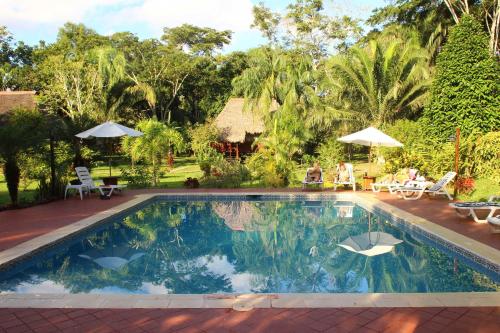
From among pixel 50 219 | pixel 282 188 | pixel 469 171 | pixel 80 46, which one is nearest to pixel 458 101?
pixel 469 171

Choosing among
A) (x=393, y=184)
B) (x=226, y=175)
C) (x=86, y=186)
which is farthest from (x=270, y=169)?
(x=86, y=186)

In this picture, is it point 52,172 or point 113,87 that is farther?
point 113,87

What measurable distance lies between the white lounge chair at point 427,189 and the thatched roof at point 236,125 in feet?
55.0

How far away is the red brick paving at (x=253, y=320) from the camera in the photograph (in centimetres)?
381

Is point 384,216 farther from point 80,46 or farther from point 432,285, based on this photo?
point 80,46

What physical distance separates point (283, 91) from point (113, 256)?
17633 millimetres

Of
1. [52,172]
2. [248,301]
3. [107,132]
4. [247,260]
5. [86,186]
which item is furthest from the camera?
[107,132]

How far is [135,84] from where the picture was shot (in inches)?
1179

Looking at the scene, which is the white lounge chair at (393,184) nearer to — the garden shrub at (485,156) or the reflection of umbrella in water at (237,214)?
the garden shrub at (485,156)

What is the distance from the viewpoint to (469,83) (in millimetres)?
14719

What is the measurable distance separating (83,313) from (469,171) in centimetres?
1262

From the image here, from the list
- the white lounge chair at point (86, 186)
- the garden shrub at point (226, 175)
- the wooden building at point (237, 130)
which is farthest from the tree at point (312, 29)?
the white lounge chair at point (86, 186)

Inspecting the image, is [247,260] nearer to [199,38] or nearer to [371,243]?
[371,243]

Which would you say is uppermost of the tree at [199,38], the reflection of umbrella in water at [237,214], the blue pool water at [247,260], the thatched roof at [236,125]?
Result: the tree at [199,38]
